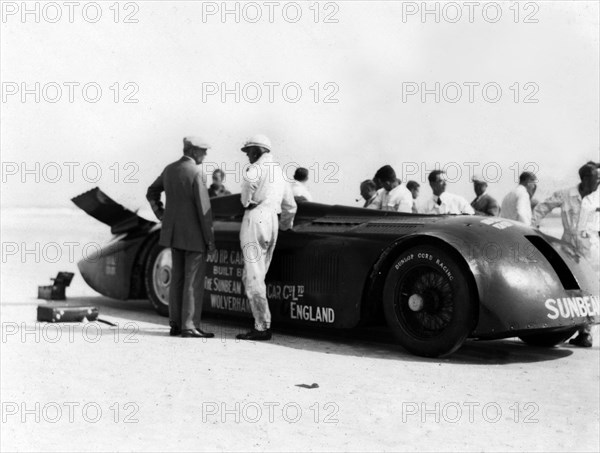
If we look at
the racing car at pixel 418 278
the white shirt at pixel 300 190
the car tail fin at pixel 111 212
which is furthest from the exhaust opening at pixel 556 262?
the car tail fin at pixel 111 212

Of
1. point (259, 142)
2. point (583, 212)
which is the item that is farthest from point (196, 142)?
point (583, 212)

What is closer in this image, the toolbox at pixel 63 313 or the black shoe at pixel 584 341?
the black shoe at pixel 584 341

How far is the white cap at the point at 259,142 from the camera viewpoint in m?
7.89

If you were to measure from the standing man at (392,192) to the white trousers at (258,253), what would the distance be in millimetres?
2119

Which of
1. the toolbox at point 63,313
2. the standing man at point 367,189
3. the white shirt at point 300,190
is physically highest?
the standing man at point 367,189

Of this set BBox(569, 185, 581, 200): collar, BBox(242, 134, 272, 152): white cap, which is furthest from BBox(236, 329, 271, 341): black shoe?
BBox(569, 185, 581, 200): collar

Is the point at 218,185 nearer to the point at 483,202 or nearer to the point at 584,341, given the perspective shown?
the point at 483,202

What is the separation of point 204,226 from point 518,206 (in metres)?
4.01

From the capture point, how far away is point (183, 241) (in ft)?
26.0

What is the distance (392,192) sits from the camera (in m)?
9.68

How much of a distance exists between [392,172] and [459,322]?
11.2ft

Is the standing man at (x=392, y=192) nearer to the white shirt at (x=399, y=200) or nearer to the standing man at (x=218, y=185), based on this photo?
the white shirt at (x=399, y=200)

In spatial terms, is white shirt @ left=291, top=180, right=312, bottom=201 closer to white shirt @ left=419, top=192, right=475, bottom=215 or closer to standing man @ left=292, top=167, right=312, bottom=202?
standing man @ left=292, top=167, right=312, bottom=202

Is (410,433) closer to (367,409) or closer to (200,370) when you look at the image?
(367,409)
